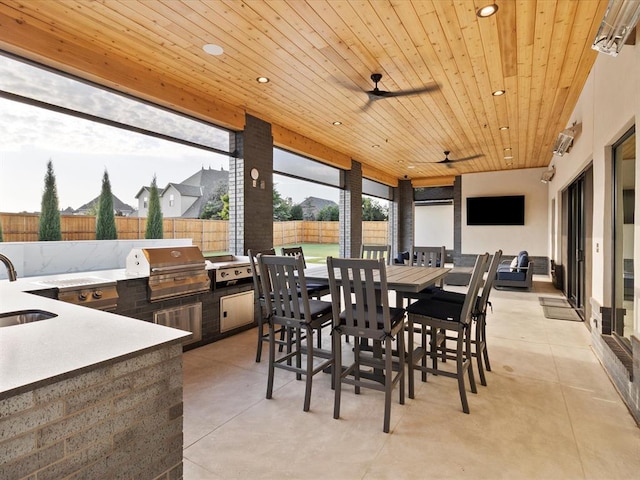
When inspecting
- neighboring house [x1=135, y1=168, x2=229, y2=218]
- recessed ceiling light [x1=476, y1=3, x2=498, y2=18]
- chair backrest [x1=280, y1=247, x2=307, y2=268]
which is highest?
recessed ceiling light [x1=476, y1=3, x2=498, y2=18]

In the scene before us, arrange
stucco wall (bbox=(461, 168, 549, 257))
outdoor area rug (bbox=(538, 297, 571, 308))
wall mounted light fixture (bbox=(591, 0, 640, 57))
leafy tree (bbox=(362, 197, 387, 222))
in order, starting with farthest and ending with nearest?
leafy tree (bbox=(362, 197, 387, 222)) → stucco wall (bbox=(461, 168, 549, 257)) → outdoor area rug (bbox=(538, 297, 571, 308)) → wall mounted light fixture (bbox=(591, 0, 640, 57))

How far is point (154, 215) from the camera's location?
8.36 meters

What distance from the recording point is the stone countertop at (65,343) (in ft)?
2.87

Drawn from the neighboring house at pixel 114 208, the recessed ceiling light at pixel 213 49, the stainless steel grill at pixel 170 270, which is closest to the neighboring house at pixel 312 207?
the neighboring house at pixel 114 208

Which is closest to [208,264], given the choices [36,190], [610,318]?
[610,318]

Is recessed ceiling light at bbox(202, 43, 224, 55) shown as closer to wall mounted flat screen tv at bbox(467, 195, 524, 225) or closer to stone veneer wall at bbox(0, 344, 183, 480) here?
stone veneer wall at bbox(0, 344, 183, 480)

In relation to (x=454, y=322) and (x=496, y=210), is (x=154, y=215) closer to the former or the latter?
(x=454, y=322)

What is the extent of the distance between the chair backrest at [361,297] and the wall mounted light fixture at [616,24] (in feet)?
6.24

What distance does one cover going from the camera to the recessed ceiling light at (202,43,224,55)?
3143mm

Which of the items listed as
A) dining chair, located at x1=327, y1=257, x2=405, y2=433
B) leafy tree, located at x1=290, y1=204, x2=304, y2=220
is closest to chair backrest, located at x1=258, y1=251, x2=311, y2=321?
dining chair, located at x1=327, y1=257, x2=405, y2=433

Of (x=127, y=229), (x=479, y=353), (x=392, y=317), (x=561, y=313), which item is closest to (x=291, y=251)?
(x=392, y=317)

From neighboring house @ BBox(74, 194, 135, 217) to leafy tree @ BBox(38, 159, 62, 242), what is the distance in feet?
1.42

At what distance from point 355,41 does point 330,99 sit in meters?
1.35

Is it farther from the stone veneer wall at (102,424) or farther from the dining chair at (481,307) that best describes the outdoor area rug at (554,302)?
the stone veneer wall at (102,424)
